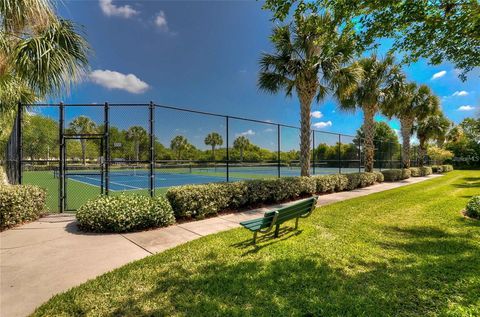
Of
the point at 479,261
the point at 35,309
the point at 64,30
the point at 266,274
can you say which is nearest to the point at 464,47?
the point at 479,261

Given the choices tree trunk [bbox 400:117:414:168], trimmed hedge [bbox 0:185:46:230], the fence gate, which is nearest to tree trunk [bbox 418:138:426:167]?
tree trunk [bbox 400:117:414:168]

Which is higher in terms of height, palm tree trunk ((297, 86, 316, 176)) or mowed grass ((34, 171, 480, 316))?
palm tree trunk ((297, 86, 316, 176))

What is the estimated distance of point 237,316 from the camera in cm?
251

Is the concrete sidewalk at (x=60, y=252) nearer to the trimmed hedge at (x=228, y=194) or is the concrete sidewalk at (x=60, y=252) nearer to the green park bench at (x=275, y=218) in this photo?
the trimmed hedge at (x=228, y=194)

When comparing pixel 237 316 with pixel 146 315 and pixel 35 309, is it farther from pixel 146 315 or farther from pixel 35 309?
pixel 35 309

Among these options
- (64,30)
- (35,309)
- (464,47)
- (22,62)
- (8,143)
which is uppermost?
(64,30)

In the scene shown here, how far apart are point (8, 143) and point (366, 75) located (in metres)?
17.0

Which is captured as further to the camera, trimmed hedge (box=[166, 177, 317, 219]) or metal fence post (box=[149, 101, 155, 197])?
metal fence post (box=[149, 101, 155, 197])

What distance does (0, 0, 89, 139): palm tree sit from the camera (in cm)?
492

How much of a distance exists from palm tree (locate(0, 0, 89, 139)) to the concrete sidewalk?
310 cm

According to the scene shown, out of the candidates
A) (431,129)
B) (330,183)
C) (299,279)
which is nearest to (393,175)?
(330,183)

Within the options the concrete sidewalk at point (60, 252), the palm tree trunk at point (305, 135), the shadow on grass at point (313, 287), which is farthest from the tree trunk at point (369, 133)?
Answer: the concrete sidewalk at point (60, 252)

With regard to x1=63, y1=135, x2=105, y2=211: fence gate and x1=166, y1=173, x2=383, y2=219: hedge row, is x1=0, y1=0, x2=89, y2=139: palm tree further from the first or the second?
x1=166, y1=173, x2=383, y2=219: hedge row

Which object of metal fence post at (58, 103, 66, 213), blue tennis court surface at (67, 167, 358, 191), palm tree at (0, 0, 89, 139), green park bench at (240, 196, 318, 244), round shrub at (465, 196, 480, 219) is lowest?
blue tennis court surface at (67, 167, 358, 191)
